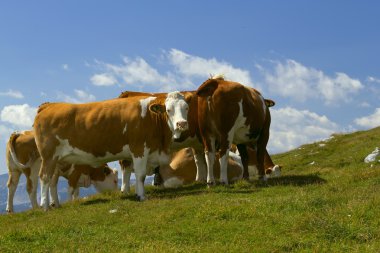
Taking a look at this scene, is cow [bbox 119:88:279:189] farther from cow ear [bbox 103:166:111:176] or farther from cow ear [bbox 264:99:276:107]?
cow ear [bbox 103:166:111:176]

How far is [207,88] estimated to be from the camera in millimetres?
16969

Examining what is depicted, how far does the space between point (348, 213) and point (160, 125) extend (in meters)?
6.98

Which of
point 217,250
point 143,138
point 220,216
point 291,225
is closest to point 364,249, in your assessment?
point 291,225

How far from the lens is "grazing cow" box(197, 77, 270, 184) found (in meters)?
16.7

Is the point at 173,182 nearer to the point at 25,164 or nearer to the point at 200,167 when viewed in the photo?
the point at 200,167

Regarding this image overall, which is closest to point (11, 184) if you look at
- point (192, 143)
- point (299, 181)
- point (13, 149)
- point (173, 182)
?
point (13, 149)

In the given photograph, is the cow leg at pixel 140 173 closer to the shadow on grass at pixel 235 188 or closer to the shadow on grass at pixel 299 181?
the shadow on grass at pixel 235 188

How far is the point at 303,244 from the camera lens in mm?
9070

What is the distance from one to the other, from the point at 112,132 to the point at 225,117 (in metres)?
3.79

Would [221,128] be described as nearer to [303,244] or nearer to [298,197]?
[298,197]

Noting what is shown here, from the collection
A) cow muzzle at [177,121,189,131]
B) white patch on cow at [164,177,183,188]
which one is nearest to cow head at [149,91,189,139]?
cow muzzle at [177,121,189,131]

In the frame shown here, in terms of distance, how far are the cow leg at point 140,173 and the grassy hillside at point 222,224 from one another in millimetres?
484

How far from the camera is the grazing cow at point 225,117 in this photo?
Result: 54.8 ft

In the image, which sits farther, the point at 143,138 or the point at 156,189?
the point at 156,189
